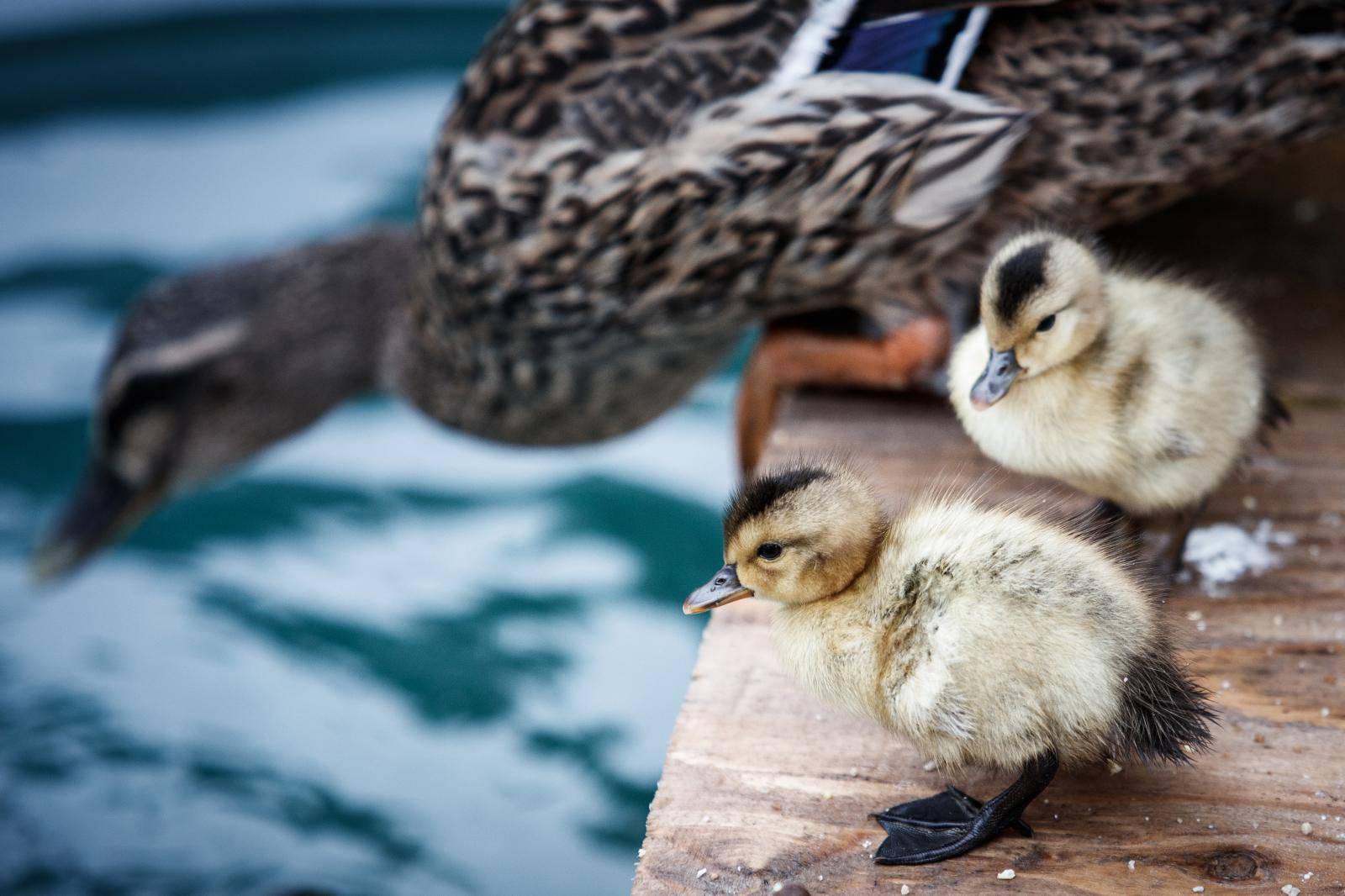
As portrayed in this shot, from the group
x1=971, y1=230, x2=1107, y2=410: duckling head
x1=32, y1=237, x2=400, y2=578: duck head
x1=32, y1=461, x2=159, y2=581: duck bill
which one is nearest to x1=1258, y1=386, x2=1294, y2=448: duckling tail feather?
x1=971, y1=230, x2=1107, y2=410: duckling head

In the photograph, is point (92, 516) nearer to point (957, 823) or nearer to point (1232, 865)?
point (957, 823)

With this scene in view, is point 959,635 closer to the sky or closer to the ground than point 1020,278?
closer to the ground

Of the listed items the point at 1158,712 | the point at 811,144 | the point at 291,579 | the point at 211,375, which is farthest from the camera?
the point at 291,579

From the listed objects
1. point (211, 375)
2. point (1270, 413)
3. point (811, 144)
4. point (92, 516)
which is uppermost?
point (811, 144)

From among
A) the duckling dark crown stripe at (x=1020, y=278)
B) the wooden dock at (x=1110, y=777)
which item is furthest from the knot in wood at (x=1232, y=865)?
the duckling dark crown stripe at (x=1020, y=278)

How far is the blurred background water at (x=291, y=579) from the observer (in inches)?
104

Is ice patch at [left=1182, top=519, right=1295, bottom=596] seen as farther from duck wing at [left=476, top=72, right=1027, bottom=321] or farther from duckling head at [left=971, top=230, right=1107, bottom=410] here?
duck wing at [left=476, top=72, right=1027, bottom=321]

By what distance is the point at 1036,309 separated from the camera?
1271mm

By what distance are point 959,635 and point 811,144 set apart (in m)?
0.87

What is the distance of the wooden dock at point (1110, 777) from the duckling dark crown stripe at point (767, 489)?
0.22 meters

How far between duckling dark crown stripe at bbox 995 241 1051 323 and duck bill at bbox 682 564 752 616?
1.20 feet

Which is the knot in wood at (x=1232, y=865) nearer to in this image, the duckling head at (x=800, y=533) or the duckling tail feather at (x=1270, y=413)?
the duckling head at (x=800, y=533)

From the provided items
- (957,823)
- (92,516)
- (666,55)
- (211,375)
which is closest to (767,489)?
(957,823)

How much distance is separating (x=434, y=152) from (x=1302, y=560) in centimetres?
134
